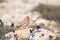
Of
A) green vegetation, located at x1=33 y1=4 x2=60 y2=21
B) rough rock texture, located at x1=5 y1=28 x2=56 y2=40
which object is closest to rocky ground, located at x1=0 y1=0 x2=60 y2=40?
rough rock texture, located at x1=5 y1=28 x2=56 y2=40

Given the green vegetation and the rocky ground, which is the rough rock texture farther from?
the green vegetation

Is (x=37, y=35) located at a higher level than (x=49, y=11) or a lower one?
higher

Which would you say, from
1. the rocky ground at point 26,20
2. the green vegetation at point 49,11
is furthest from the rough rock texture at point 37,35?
the green vegetation at point 49,11

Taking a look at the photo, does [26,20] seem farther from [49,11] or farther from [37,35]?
[49,11]

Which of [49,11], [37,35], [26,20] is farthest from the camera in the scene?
[49,11]

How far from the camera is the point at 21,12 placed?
17.6 metres

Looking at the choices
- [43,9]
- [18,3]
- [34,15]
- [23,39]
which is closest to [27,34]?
[23,39]

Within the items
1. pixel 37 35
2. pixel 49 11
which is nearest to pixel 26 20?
pixel 37 35

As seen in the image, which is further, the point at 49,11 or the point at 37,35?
the point at 49,11

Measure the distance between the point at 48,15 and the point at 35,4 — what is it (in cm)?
312

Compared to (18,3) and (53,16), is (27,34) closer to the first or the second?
(53,16)

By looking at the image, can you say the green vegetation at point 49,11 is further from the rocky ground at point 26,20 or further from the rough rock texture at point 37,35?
the rough rock texture at point 37,35

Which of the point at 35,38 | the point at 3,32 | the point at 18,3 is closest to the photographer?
the point at 35,38

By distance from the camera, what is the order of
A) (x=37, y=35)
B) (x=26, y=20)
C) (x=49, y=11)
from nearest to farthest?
(x=37, y=35) → (x=26, y=20) → (x=49, y=11)
